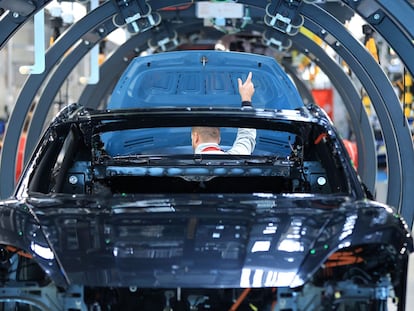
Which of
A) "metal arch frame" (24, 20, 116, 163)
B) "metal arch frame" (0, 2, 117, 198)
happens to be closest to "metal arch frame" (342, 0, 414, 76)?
"metal arch frame" (0, 2, 117, 198)

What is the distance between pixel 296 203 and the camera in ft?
10.6

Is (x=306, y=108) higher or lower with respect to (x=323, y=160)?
higher

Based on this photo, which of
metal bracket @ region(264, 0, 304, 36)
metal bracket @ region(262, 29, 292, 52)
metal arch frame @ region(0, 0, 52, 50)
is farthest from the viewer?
metal bracket @ region(262, 29, 292, 52)

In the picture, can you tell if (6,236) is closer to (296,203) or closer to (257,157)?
(296,203)

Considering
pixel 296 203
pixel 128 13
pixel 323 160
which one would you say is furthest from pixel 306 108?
pixel 128 13

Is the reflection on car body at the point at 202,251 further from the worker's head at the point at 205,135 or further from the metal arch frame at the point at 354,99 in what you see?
the metal arch frame at the point at 354,99

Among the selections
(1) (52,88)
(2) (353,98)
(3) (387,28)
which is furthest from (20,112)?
(2) (353,98)

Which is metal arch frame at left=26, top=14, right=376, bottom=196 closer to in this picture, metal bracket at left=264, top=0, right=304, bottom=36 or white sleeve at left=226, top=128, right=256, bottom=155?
metal bracket at left=264, top=0, right=304, bottom=36

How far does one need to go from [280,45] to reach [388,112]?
2403 millimetres

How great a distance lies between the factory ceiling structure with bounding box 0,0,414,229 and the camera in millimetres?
4266

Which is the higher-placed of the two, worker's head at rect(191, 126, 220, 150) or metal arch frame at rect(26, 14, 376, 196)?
metal arch frame at rect(26, 14, 376, 196)

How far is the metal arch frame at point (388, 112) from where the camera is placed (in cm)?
622

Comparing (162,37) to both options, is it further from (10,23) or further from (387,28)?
(387,28)

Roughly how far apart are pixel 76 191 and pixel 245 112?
0.84 m
